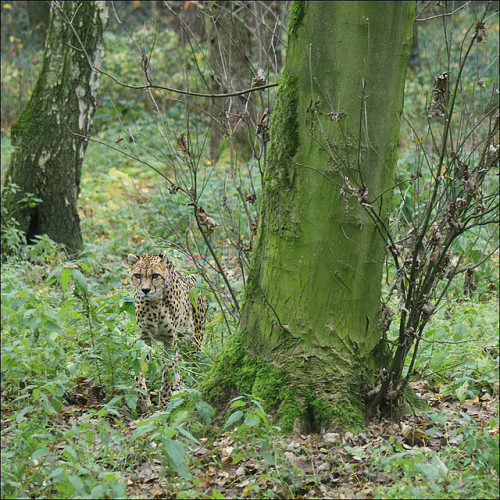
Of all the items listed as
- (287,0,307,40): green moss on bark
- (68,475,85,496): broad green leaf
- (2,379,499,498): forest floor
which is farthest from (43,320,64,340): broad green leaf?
(287,0,307,40): green moss on bark

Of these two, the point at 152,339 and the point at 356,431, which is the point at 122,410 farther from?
the point at 356,431

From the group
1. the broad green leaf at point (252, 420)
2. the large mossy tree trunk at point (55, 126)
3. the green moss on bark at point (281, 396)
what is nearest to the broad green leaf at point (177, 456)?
the broad green leaf at point (252, 420)

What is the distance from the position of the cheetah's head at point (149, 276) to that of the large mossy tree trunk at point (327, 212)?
70.4 inches

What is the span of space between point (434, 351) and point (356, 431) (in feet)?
5.49

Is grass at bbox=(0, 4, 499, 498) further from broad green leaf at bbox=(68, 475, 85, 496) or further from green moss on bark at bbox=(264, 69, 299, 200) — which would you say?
green moss on bark at bbox=(264, 69, 299, 200)

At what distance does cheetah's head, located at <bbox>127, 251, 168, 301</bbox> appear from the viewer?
20.0ft

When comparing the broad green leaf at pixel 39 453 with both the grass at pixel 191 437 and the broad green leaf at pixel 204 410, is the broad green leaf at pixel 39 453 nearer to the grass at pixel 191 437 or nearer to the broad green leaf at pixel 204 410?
the grass at pixel 191 437

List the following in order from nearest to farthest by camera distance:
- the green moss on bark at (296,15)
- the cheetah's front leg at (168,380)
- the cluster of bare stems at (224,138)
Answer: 1. the green moss on bark at (296,15)
2. the cluster of bare stems at (224,138)
3. the cheetah's front leg at (168,380)

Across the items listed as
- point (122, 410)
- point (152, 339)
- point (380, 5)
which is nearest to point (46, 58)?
point (152, 339)

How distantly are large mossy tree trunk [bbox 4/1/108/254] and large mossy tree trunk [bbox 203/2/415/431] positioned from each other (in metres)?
5.69

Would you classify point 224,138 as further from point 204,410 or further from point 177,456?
point 177,456

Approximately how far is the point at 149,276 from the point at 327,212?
241 centimetres

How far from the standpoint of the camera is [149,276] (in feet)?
20.2

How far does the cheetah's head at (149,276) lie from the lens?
609 cm
